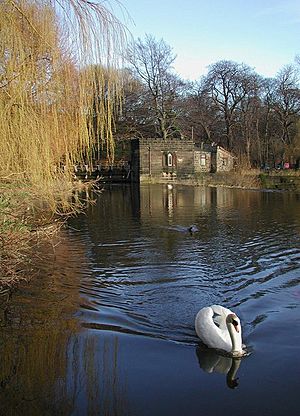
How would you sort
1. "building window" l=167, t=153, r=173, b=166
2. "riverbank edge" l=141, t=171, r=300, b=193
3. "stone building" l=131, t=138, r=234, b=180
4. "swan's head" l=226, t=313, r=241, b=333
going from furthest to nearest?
"building window" l=167, t=153, r=173, b=166 → "stone building" l=131, t=138, r=234, b=180 → "riverbank edge" l=141, t=171, r=300, b=193 → "swan's head" l=226, t=313, r=241, b=333

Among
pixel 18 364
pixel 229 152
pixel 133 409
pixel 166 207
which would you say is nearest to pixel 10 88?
pixel 18 364

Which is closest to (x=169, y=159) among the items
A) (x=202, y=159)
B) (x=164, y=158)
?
(x=164, y=158)

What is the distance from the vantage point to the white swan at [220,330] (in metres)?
5.93

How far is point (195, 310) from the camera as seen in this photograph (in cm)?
781

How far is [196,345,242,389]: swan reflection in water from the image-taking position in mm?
5543

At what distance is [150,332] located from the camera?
6.86 m

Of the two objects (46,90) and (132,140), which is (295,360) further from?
(132,140)

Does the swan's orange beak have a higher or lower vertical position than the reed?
lower

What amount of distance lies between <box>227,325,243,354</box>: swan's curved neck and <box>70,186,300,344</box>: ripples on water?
76cm

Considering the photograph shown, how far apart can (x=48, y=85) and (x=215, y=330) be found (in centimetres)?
398

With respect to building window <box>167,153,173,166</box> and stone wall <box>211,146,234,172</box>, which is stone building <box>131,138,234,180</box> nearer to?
building window <box>167,153,173,166</box>

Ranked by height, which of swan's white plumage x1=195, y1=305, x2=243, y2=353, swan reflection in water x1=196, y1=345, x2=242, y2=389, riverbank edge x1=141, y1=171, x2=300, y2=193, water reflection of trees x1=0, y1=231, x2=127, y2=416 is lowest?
swan reflection in water x1=196, y1=345, x2=242, y2=389

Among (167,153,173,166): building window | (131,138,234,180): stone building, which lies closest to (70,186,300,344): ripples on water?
(131,138,234,180): stone building

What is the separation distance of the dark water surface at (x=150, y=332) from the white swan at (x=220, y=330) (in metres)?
0.13
